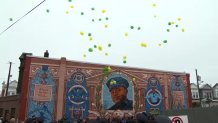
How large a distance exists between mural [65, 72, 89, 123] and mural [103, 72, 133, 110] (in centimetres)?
179

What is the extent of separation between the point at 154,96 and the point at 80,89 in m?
7.40

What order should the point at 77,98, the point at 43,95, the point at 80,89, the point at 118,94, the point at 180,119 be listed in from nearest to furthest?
1. the point at 180,119
2. the point at 43,95
3. the point at 77,98
4. the point at 80,89
5. the point at 118,94

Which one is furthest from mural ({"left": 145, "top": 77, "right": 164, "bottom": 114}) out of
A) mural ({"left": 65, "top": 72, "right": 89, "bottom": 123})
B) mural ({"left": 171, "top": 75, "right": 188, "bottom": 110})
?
mural ({"left": 65, "top": 72, "right": 89, "bottom": 123})

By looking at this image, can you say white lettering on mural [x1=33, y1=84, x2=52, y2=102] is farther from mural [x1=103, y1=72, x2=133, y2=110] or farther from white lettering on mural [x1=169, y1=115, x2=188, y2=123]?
white lettering on mural [x1=169, y1=115, x2=188, y2=123]

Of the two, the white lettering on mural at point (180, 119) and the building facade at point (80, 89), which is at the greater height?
the building facade at point (80, 89)

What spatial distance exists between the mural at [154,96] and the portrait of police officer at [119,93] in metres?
2.03

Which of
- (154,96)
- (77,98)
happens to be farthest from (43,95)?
(154,96)

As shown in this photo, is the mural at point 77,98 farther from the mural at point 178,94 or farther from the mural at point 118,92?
the mural at point 178,94

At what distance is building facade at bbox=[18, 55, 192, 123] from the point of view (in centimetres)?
2200

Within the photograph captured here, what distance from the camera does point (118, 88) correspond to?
993 inches

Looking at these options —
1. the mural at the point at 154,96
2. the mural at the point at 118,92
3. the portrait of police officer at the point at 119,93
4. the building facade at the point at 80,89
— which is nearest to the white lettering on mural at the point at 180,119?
the building facade at the point at 80,89

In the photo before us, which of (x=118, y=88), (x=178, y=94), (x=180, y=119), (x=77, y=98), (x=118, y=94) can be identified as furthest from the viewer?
(x=178, y=94)

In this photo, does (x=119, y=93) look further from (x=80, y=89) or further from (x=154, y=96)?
(x=154, y=96)

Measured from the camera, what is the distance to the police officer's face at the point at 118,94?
24725 millimetres
